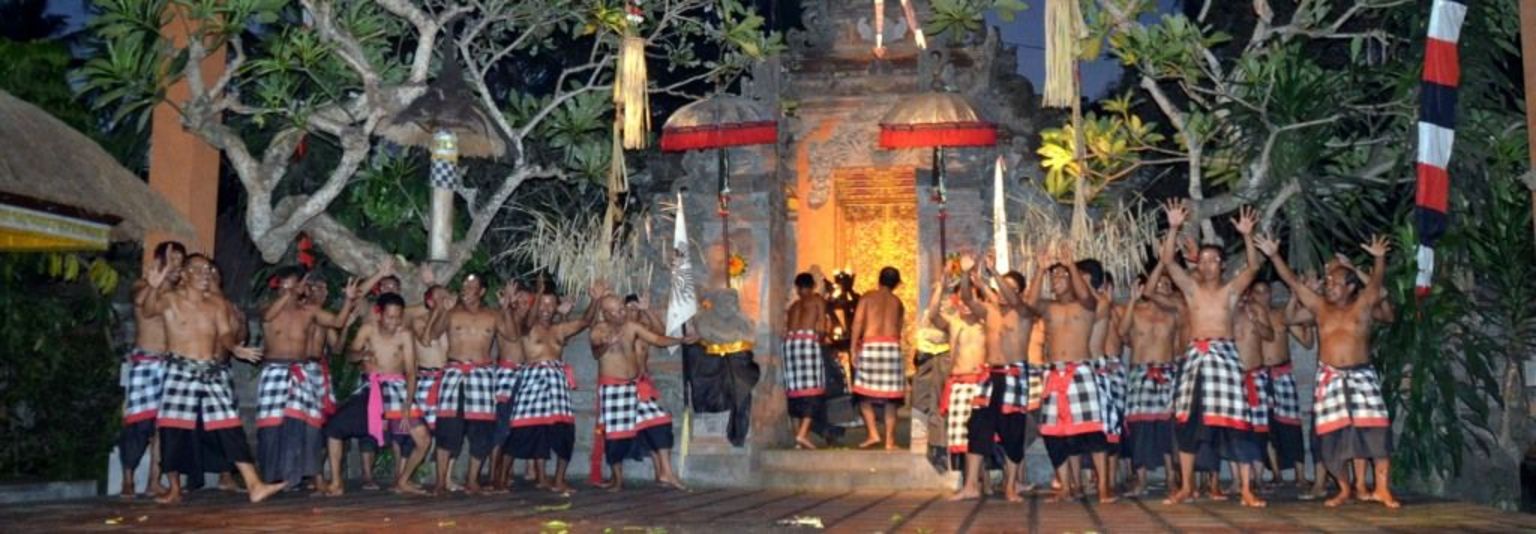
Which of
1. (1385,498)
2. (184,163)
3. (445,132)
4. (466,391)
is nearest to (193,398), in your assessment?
(466,391)

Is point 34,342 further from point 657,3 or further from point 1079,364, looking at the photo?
point 1079,364

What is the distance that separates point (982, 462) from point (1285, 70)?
3423mm

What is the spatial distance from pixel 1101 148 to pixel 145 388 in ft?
23.0

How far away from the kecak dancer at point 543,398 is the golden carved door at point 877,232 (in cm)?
483

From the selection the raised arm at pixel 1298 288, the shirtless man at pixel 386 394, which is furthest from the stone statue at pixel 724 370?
the raised arm at pixel 1298 288

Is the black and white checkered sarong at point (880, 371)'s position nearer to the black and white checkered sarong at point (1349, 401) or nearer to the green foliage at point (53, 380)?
the black and white checkered sarong at point (1349, 401)

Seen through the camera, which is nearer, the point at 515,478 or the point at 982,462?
the point at 982,462

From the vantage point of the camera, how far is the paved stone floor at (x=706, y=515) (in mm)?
7086

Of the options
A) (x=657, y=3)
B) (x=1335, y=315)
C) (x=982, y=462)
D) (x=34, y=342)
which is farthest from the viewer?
(x=657, y=3)

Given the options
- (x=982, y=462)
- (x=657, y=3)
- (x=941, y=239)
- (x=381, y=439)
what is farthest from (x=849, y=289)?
(x=381, y=439)

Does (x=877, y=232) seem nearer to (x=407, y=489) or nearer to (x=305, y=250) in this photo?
(x=305, y=250)

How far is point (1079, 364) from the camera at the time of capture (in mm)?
9570

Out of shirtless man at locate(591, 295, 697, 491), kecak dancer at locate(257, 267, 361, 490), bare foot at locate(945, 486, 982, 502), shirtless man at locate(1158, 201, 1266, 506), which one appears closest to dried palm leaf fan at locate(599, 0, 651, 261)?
shirtless man at locate(591, 295, 697, 491)

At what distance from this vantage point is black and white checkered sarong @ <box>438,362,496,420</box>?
10352 millimetres
